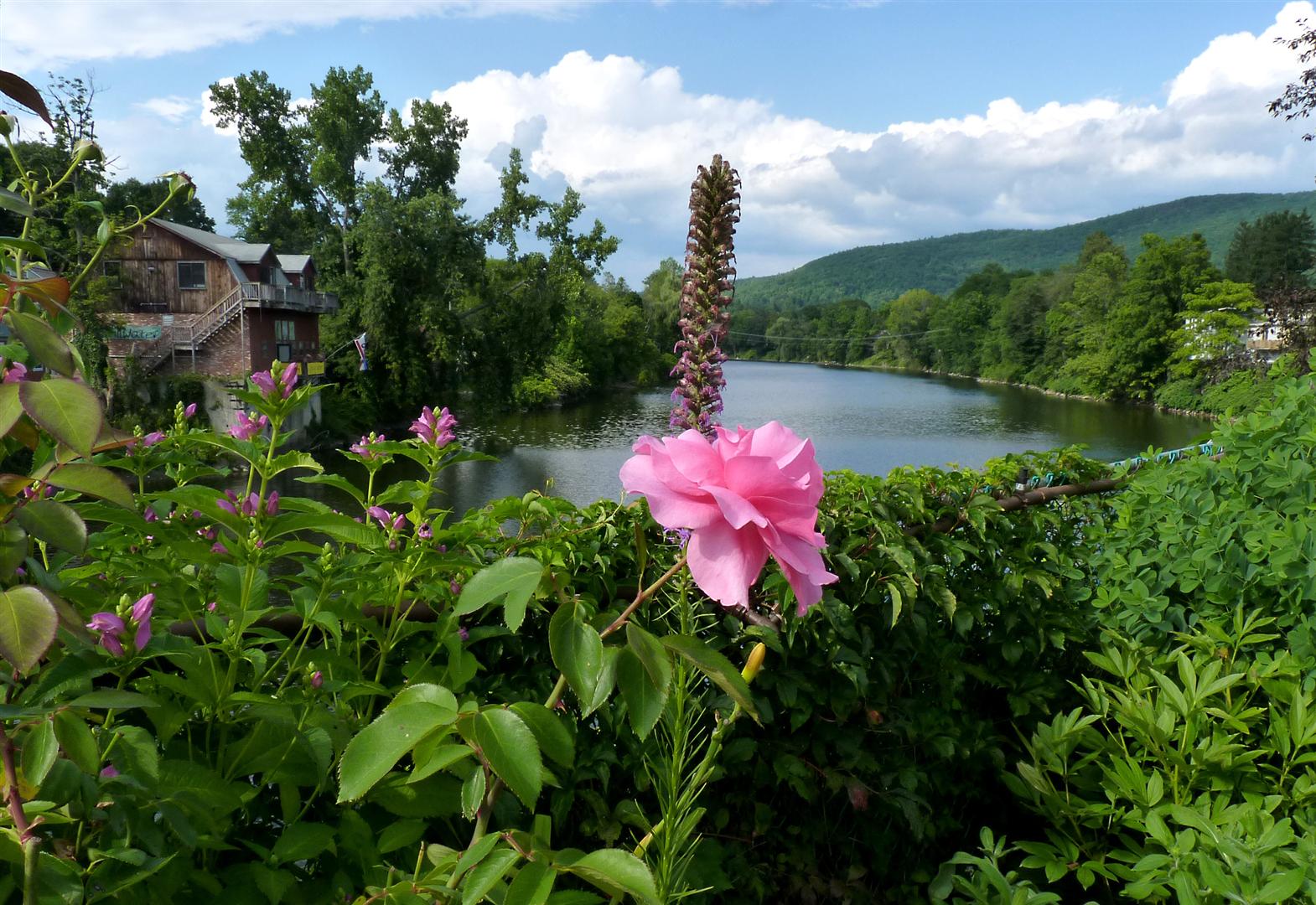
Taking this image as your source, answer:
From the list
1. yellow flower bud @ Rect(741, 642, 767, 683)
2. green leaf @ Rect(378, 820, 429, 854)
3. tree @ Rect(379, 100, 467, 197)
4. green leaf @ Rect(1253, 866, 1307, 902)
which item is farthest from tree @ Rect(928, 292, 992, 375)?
yellow flower bud @ Rect(741, 642, 767, 683)

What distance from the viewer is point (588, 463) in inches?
1063

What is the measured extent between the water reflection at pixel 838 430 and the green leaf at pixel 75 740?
18.1 m

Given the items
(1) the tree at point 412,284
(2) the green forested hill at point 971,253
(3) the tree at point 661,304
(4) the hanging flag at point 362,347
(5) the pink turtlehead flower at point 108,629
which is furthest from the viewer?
(2) the green forested hill at point 971,253

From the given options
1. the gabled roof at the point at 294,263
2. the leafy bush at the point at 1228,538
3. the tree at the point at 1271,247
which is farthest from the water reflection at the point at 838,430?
the leafy bush at the point at 1228,538

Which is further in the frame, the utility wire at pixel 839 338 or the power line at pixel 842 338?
the utility wire at pixel 839 338

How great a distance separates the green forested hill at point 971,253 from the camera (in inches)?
5374

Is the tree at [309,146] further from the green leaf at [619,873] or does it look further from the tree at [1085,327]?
the tree at [1085,327]

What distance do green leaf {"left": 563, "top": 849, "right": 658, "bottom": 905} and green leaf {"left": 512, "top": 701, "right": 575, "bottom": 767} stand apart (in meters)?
0.09

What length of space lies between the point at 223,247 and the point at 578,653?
104 ft

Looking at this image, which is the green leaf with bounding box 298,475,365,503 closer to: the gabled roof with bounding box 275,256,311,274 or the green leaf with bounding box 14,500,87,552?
the green leaf with bounding box 14,500,87,552

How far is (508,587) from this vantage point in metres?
0.85

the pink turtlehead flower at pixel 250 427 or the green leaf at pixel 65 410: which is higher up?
the green leaf at pixel 65 410

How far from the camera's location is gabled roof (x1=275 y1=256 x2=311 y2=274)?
31470 mm

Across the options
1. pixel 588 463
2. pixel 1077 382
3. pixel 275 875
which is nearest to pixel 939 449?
pixel 588 463
